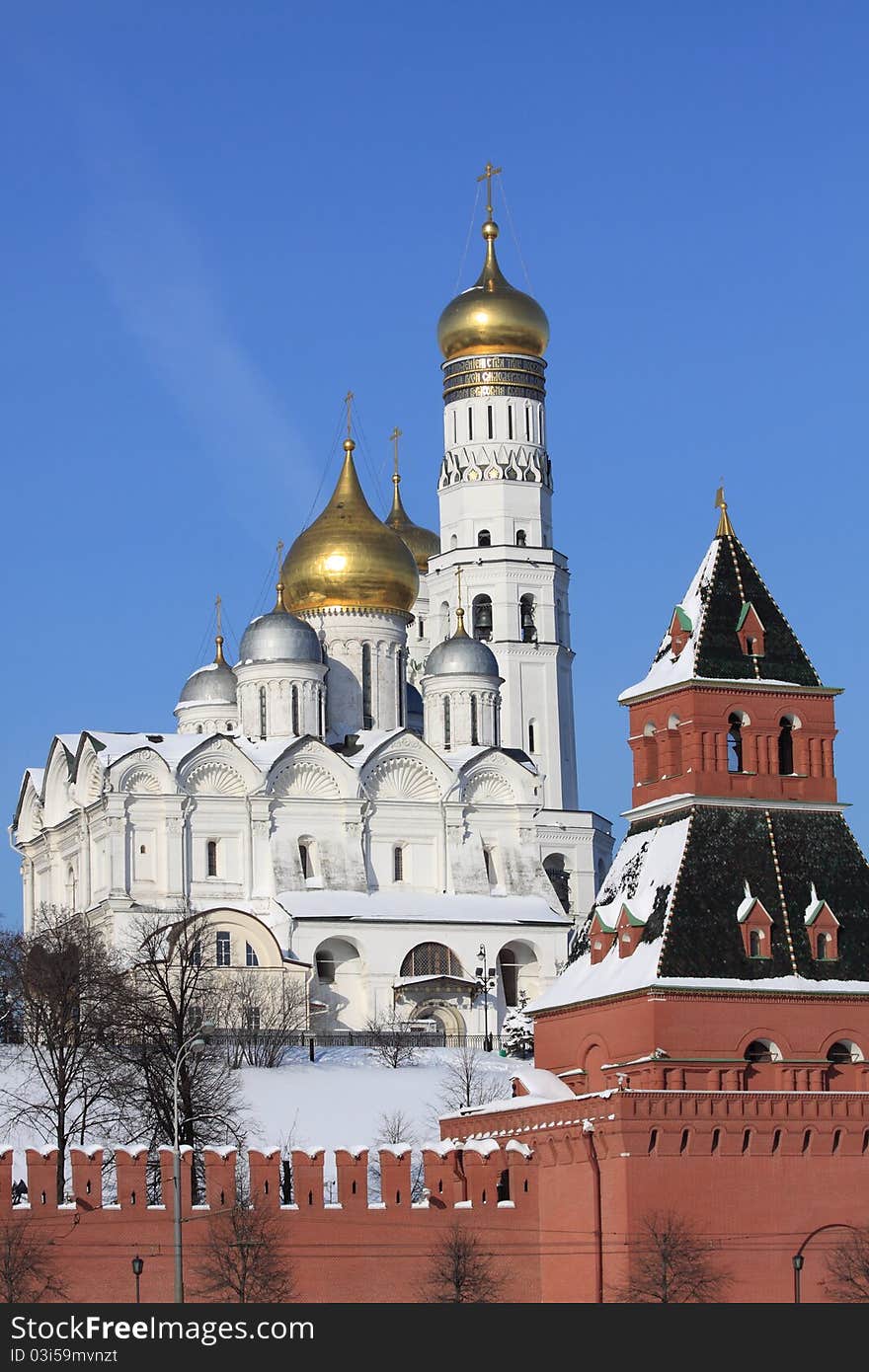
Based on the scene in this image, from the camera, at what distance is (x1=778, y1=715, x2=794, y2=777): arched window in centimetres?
4841

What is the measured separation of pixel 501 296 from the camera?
100688mm

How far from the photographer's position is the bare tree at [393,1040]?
73188 mm

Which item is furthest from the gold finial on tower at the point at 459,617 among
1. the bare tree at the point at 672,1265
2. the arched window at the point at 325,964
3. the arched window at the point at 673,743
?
the bare tree at the point at 672,1265

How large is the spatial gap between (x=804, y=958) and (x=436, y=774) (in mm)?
42037

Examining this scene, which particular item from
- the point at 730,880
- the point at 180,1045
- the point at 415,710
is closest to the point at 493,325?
the point at 415,710

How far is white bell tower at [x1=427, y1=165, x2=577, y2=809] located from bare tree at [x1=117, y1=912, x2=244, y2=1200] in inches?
841

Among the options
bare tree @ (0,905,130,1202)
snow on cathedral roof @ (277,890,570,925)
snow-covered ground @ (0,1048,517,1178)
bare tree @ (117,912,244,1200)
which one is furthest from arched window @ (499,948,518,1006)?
bare tree @ (0,905,130,1202)

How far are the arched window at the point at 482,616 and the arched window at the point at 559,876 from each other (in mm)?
9126

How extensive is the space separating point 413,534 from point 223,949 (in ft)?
101

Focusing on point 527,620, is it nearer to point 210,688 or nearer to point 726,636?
point 210,688

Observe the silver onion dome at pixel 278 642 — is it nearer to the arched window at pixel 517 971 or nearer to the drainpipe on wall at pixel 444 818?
the drainpipe on wall at pixel 444 818

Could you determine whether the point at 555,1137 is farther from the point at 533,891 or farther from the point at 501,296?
the point at 501,296
